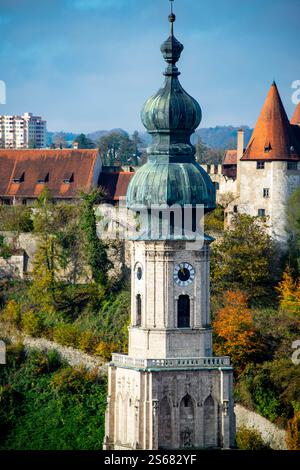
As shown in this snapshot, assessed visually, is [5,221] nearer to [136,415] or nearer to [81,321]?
[81,321]

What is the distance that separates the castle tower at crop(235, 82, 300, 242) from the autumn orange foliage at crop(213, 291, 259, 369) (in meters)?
6.82

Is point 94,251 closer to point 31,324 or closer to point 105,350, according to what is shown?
point 31,324

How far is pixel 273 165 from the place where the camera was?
3120 inches

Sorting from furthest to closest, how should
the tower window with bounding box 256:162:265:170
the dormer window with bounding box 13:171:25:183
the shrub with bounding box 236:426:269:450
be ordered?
the dormer window with bounding box 13:171:25:183 → the tower window with bounding box 256:162:265:170 → the shrub with bounding box 236:426:269:450

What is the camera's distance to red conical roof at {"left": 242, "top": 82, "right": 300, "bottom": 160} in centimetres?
7912

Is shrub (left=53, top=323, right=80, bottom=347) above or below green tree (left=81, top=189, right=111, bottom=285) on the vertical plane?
below

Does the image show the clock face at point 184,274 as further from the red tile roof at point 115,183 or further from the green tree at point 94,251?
the red tile roof at point 115,183

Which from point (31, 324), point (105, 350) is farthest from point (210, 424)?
point (31, 324)

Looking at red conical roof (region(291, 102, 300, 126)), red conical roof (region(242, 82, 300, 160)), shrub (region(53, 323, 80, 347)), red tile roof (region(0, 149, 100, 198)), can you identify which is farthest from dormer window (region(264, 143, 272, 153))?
shrub (region(53, 323, 80, 347))

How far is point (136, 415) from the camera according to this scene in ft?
187

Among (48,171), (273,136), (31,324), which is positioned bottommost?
(31,324)

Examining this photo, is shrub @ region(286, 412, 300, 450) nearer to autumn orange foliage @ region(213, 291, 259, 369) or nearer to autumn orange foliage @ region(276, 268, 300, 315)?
autumn orange foliage @ region(213, 291, 259, 369)

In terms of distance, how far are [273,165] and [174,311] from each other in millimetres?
22534
